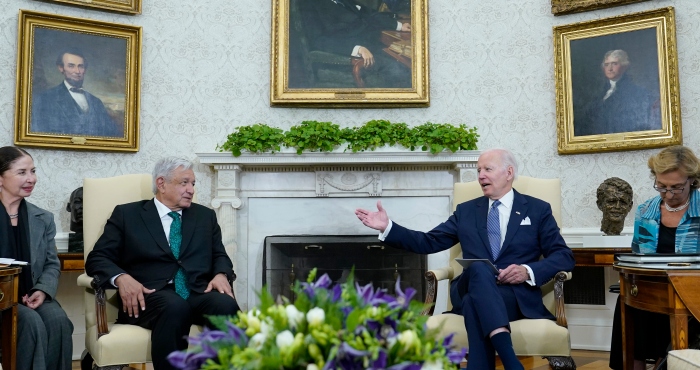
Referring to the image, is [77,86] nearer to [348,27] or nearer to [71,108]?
[71,108]

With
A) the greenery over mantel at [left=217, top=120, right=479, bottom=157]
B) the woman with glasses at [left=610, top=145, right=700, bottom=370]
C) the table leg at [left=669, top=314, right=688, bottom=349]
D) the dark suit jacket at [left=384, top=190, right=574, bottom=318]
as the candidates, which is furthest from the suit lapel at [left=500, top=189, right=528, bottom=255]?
the greenery over mantel at [left=217, top=120, right=479, bottom=157]

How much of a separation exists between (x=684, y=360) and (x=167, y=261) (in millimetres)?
2541

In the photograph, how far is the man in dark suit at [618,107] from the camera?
16.6ft

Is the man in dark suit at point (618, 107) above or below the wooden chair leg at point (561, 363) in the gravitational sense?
above

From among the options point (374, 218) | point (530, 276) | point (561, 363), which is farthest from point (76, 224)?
point (561, 363)

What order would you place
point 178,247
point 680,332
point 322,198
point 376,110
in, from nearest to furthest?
1. point 680,332
2. point 178,247
3. point 322,198
4. point 376,110

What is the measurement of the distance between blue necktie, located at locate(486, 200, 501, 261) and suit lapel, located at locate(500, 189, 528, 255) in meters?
0.06

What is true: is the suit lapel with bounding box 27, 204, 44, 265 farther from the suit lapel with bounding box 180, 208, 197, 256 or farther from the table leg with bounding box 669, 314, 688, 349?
the table leg with bounding box 669, 314, 688, 349

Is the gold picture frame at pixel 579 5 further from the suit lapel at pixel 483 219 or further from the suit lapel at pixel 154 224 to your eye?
the suit lapel at pixel 154 224

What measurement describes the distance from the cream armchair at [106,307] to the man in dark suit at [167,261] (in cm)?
8

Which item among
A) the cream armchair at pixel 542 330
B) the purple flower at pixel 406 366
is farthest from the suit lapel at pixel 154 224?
the purple flower at pixel 406 366

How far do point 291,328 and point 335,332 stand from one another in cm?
12

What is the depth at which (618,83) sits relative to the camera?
521 centimetres

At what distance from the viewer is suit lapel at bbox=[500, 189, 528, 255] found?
359 centimetres
